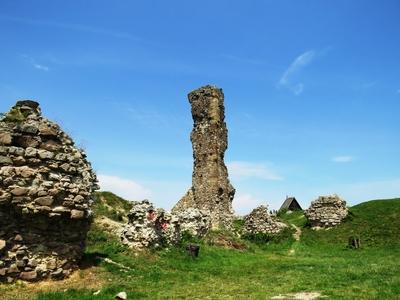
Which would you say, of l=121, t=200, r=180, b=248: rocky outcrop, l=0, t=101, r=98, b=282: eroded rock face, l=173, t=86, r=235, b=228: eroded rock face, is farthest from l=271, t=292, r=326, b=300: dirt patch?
l=173, t=86, r=235, b=228: eroded rock face

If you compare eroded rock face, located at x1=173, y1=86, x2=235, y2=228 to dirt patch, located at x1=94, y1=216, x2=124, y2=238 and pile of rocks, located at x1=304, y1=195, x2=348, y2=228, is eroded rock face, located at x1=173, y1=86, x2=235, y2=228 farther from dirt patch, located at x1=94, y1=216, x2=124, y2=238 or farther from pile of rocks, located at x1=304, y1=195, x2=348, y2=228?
dirt patch, located at x1=94, y1=216, x2=124, y2=238

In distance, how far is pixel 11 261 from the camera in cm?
1204

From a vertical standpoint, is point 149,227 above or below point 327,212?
below

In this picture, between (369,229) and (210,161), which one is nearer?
(369,229)

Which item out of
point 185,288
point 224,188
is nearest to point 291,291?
point 185,288

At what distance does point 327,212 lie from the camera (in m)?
33.8

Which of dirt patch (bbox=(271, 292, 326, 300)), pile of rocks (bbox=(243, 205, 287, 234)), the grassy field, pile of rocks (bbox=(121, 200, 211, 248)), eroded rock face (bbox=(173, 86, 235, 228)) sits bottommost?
dirt patch (bbox=(271, 292, 326, 300))

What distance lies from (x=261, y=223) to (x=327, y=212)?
538cm

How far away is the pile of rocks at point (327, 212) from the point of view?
110 ft

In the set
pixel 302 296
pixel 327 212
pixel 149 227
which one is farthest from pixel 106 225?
pixel 327 212

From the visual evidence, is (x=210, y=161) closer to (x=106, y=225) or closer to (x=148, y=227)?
(x=106, y=225)

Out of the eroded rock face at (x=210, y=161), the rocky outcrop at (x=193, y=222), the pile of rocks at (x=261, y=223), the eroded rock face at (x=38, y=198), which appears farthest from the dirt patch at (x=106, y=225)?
the pile of rocks at (x=261, y=223)

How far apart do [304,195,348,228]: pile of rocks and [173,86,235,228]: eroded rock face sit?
651 centimetres

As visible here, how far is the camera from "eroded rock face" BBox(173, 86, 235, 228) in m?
34.8
